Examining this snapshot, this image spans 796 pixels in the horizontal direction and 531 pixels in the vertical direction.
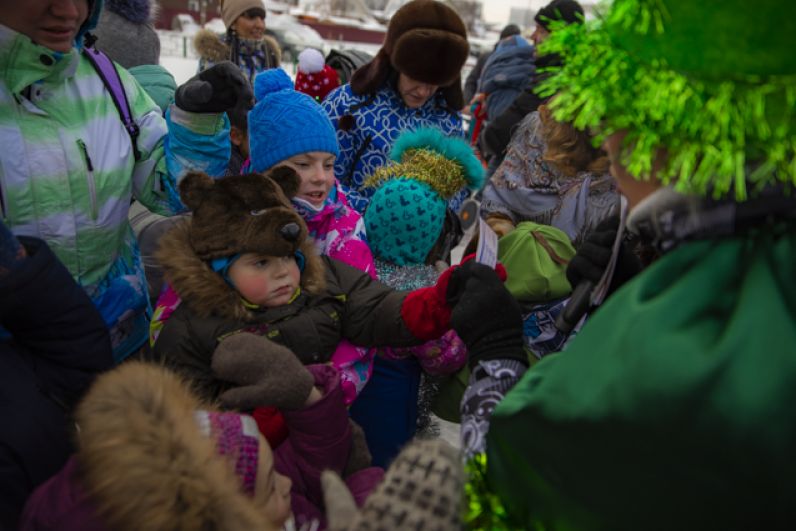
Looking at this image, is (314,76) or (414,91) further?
(314,76)

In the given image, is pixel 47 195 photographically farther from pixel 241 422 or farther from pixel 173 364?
pixel 241 422

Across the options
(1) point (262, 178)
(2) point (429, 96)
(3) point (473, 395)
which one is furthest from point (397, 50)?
(3) point (473, 395)

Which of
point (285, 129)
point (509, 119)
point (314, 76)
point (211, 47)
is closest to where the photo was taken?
point (285, 129)

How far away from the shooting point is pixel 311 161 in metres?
1.85

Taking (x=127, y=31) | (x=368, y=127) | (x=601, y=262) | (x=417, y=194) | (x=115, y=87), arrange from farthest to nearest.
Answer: (x=127, y=31) → (x=368, y=127) → (x=417, y=194) → (x=115, y=87) → (x=601, y=262)

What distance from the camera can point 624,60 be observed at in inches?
26.8

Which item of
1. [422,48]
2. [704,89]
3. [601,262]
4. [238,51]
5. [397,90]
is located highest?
[704,89]

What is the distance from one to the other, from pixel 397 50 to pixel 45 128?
156 cm

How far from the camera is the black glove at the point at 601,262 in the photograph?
117cm

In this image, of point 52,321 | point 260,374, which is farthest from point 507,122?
point 52,321

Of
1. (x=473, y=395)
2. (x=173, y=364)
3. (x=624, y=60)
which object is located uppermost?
(x=624, y=60)

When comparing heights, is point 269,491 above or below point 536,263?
below

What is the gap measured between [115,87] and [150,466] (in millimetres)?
1232

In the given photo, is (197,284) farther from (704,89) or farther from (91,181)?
(704,89)
